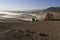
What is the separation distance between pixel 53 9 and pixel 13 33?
138 inches

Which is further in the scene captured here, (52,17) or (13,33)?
(52,17)

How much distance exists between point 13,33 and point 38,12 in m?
3.75

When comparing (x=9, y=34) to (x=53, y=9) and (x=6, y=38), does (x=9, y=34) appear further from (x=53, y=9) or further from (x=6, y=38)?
(x=53, y=9)

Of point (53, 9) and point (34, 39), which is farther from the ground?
point (53, 9)

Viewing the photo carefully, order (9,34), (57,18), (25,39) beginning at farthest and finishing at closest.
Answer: (57,18)
(9,34)
(25,39)

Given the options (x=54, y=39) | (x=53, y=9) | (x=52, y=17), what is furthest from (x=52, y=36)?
(x=53, y=9)

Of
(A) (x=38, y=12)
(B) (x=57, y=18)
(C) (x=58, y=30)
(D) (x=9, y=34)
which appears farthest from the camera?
(A) (x=38, y=12)

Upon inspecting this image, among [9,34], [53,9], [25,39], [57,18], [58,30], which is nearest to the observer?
[25,39]

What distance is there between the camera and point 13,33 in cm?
309

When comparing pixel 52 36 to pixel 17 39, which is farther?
pixel 52 36

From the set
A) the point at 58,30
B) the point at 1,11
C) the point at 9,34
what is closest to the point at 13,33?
the point at 9,34

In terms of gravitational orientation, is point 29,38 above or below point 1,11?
below

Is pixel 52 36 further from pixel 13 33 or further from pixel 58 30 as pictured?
pixel 13 33

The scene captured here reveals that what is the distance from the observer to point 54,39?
3.03 meters
